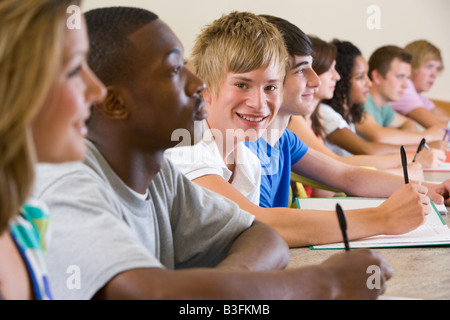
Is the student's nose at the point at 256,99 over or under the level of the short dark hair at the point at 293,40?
under

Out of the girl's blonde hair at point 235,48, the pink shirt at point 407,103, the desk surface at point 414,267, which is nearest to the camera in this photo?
the desk surface at point 414,267

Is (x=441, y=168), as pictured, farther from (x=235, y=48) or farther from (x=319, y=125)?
(x=235, y=48)

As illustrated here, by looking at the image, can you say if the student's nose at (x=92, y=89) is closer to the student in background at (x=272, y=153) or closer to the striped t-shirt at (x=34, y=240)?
the striped t-shirt at (x=34, y=240)

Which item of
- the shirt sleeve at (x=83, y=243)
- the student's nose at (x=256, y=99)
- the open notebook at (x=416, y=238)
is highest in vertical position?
the student's nose at (x=256, y=99)

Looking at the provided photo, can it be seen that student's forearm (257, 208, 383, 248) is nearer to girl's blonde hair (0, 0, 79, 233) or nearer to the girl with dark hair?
girl's blonde hair (0, 0, 79, 233)

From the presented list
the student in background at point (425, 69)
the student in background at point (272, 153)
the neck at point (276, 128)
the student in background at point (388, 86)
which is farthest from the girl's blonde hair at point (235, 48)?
the student in background at point (425, 69)

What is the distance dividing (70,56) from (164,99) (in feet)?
0.93

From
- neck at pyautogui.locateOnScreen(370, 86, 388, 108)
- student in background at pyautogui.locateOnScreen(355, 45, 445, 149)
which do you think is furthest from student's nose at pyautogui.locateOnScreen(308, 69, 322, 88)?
neck at pyautogui.locateOnScreen(370, 86, 388, 108)

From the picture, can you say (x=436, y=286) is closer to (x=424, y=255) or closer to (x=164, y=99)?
(x=424, y=255)

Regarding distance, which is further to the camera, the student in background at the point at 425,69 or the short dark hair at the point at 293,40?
the student in background at the point at 425,69

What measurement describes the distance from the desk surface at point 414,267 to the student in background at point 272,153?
0.23ft

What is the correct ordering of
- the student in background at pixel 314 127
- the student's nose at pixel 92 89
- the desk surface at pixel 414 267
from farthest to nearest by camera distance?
the student in background at pixel 314 127, the desk surface at pixel 414 267, the student's nose at pixel 92 89

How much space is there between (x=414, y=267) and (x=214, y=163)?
450mm

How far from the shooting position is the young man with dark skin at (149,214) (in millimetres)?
666
